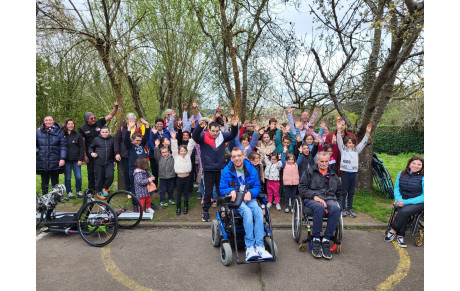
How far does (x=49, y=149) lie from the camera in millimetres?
5930

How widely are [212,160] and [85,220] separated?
2302 millimetres

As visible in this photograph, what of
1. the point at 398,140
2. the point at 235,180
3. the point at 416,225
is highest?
the point at 398,140

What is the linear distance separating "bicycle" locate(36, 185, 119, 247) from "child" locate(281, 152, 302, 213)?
333 cm

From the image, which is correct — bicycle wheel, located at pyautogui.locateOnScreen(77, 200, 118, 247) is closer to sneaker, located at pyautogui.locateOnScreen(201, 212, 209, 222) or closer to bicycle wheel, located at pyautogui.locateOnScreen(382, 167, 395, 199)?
sneaker, located at pyautogui.locateOnScreen(201, 212, 209, 222)

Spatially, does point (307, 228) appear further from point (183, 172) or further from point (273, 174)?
point (183, 172)

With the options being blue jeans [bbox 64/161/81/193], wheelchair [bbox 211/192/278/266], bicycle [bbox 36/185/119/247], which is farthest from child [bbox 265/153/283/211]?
blue jeans [bbox 64/161/81/193]

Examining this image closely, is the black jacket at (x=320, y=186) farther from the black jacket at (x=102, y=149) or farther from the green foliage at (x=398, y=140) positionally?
the green foliage at (x=398, y=140)

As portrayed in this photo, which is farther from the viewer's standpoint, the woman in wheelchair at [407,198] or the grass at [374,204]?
the grass at [374,204]

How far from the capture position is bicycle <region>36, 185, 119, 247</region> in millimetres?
4395

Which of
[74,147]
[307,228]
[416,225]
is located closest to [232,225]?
[307,228]

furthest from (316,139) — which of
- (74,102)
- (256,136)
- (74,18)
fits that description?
(74,102)

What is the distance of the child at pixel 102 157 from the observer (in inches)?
243

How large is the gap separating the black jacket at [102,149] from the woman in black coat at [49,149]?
0.58 meters

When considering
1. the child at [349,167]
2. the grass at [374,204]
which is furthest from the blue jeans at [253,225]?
the grass at [374,204]
